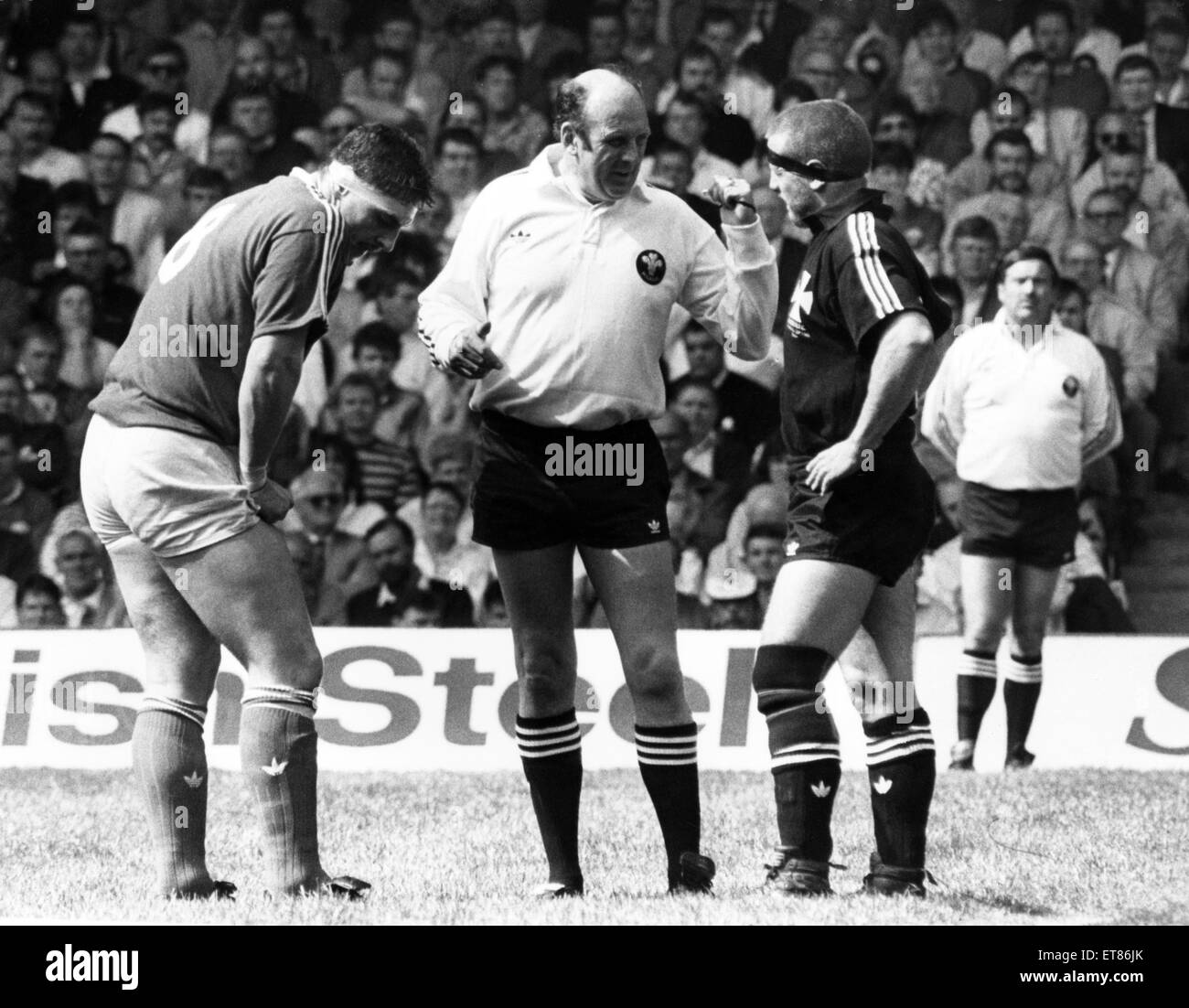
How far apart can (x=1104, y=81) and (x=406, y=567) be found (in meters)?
4.60

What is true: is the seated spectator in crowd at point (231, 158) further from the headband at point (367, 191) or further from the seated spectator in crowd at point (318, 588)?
the headband at point (367, 191)

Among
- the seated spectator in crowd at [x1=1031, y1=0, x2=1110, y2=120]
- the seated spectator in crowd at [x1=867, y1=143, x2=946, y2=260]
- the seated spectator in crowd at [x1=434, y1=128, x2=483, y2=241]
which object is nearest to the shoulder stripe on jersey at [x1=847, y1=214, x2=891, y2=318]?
the seated spectator in crowd at [x1=867, y1=143, x2=946, y2=260]

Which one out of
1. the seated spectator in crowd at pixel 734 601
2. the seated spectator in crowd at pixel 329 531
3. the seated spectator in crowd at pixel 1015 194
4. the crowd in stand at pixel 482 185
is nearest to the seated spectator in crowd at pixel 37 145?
the crowd in stand at pixel 482 185

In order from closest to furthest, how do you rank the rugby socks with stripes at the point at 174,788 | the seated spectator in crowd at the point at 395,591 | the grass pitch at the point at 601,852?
the grass pitch at the point at 601,852, the rugby socks with stripes at the point at 174,788, the seated spectator in crowd at the point at 395,591

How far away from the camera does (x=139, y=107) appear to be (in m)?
11.2

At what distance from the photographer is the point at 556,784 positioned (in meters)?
5.79

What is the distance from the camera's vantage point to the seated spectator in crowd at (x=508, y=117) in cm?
1138

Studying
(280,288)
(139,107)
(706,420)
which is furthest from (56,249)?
(280,288)

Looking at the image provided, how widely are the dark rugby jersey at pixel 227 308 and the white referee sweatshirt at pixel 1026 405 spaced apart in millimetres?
4811

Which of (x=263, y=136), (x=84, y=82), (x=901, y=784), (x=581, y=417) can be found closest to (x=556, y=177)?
(x=581, y=417)

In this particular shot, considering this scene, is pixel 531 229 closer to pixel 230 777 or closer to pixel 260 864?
pixel 260 864

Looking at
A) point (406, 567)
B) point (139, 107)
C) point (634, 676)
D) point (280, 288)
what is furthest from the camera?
point (139, 107)

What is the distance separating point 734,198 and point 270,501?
1.46 m

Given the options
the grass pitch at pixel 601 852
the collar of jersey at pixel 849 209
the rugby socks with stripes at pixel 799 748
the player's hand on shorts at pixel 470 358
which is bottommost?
the grass pitch at pixel 601 852
